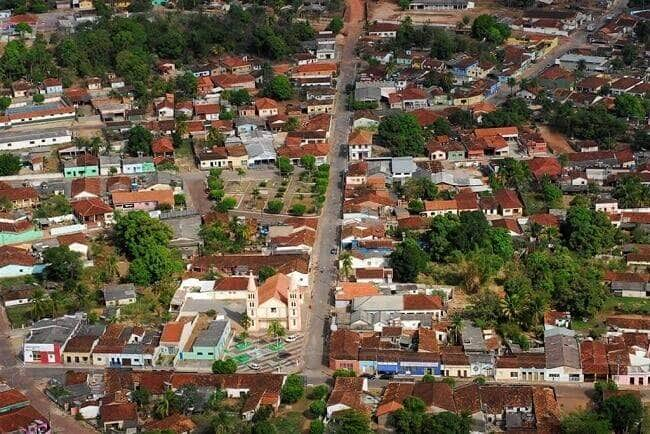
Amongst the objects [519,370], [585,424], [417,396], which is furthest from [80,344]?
[585,424]

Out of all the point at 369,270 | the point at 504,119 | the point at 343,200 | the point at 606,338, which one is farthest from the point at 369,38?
the point at 606,338

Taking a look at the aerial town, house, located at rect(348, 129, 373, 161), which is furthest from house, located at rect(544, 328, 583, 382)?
house, located at rect(348, 129, 373, 161)

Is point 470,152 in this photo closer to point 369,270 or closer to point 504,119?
point 504,119

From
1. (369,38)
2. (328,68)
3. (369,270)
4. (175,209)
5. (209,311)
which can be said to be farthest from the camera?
(369,38)

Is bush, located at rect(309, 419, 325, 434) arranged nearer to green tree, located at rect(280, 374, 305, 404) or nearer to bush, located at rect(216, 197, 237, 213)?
green tree, located at rect(280, 374, 305, 404)

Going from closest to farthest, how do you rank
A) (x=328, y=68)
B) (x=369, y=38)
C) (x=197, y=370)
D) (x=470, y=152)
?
1. (x=197, y=370)
2. (x=470, y=152)
3. (x=328, y=68)
4. (x=369, y=38)

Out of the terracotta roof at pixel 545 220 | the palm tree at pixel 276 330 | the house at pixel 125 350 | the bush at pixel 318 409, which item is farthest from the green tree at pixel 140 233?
the terracotta roof at pixel 545 220
